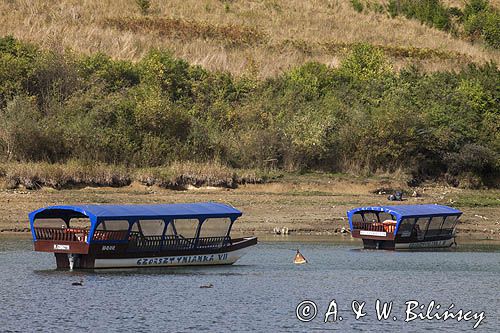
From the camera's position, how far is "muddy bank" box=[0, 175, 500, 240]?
55.4m

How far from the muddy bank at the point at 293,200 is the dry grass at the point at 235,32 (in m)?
20.5

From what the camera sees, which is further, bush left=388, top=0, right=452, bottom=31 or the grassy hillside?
bush left=388, top=0, right=452, bottom=31

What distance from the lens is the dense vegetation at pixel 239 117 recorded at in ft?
210

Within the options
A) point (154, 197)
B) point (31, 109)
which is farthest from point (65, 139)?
point (154, 197)

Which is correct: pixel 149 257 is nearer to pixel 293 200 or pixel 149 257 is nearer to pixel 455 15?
pixel 293 200

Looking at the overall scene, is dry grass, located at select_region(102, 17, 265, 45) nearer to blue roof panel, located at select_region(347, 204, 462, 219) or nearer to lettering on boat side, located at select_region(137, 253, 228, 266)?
blue roof panel, located at select_region(347, 204, 462, 219)

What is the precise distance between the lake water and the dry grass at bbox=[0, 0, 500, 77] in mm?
39199

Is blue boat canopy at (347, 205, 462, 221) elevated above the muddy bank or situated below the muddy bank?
above

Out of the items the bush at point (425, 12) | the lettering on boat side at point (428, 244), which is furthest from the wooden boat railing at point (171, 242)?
the bush at point (425, 12)

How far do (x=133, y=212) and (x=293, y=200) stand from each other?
20823 mm

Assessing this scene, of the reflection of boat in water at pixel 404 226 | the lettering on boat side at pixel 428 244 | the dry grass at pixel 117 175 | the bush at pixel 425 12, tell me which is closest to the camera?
the reflection of boat in water at pixel 404 226

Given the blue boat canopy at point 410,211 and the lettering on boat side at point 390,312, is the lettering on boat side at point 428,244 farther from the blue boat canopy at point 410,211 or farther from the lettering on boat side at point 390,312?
the lettering on boat side at point 390,312

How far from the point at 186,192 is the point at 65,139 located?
28.2 ft

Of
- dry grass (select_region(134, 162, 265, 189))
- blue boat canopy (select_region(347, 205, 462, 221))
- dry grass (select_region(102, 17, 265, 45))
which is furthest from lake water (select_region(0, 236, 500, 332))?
dry grass (select_region(102, 17, 265, 45))
